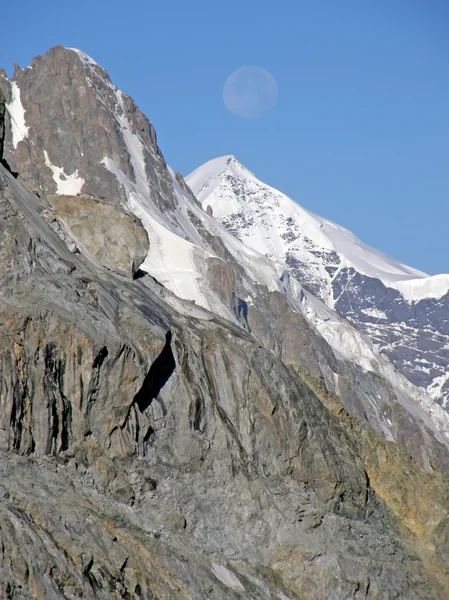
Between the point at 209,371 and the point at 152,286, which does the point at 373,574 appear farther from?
the point at 152,286

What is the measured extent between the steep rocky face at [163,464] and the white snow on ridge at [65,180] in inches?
4639

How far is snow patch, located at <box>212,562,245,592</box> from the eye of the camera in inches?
1550

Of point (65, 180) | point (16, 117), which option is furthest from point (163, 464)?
point (16, 117)

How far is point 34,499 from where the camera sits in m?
34.6

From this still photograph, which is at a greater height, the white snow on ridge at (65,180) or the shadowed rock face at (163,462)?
the white snow on ridge at (65,180)

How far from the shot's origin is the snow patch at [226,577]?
129 feet

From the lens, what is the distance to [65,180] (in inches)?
6806

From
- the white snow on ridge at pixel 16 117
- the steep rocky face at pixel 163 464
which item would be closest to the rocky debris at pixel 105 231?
the steep rocky face at pixel 163 464

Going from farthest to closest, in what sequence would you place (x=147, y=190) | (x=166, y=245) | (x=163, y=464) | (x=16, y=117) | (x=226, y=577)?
1. (x=16, y=117)
2. (x=147, y=190)
3. (x=166, y=245)
4. (x=163, y=464)
5. (x=226, y=577)

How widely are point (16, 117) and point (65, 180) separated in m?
15.9

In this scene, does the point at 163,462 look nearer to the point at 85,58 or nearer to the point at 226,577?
the point at 226,577

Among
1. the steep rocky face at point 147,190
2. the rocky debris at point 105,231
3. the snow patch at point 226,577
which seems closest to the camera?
the snow patch at point 226,577

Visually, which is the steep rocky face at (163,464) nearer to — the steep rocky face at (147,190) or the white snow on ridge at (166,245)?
the white snow on ridge at (166,245)

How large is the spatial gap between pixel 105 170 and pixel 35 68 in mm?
26936
